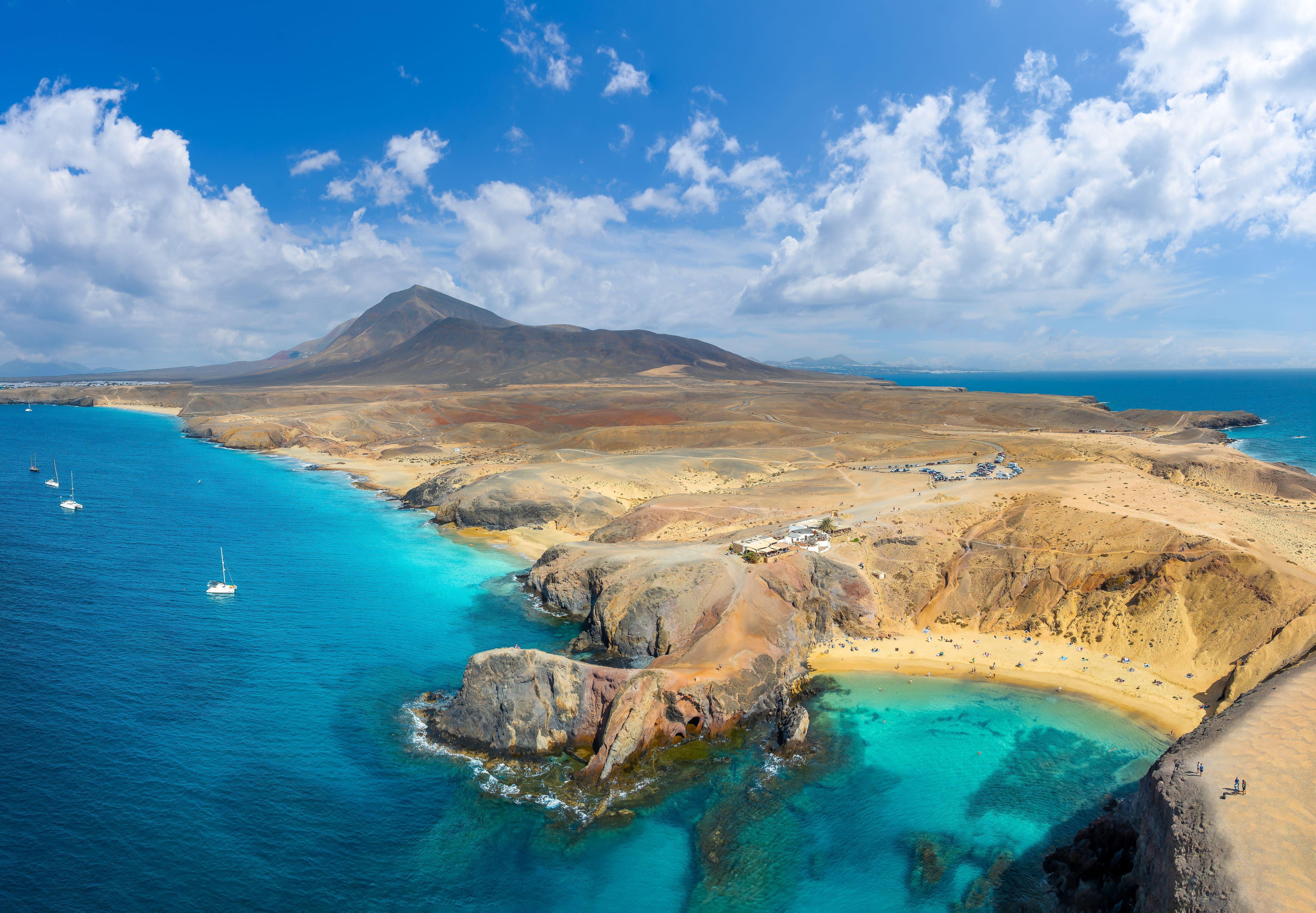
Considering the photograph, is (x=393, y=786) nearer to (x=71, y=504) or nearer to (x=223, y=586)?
(x=223, y=586)

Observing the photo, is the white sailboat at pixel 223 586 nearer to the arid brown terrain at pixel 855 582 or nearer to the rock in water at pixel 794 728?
the arid brown terrain at pixel 855 582

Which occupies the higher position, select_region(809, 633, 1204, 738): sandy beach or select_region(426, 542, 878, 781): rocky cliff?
select_region(426, 542, 878, 781): rocky cliff

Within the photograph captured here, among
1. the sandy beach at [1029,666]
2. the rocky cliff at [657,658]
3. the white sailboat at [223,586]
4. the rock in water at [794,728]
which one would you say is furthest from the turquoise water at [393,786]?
the rocky cliff at [657,658]

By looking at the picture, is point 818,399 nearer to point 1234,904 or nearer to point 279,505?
point 279,505

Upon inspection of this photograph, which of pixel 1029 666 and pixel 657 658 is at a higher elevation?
pixel 657 658

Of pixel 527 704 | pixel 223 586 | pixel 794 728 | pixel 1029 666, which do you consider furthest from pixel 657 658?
pixel 223 586

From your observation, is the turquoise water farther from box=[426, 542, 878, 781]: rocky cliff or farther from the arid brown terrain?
the arid brown terrain

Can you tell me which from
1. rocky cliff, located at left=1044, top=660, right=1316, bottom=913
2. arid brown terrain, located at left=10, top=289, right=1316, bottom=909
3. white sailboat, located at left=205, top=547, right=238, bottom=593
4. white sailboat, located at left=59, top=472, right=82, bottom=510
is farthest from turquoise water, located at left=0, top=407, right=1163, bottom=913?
white sailboat, located at left=59, top=472, right=82, bottom=510

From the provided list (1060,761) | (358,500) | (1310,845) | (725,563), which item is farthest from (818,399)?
(1310,845)
